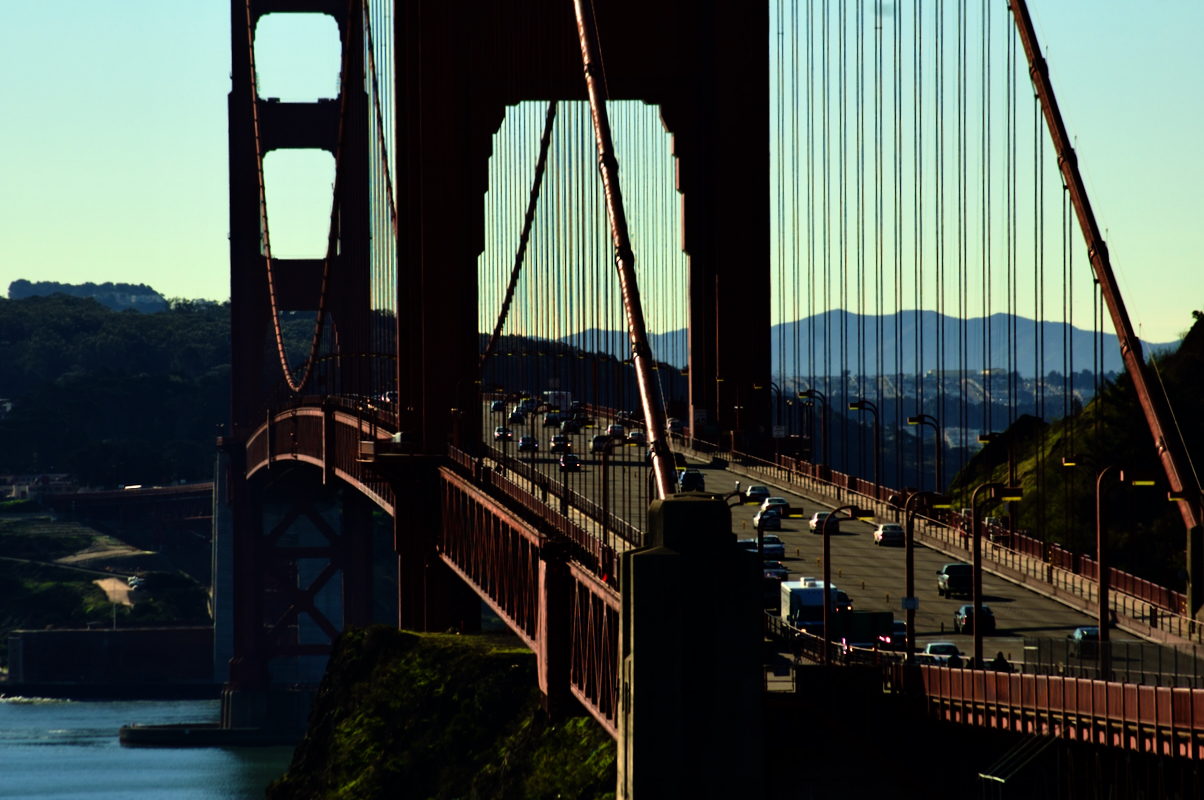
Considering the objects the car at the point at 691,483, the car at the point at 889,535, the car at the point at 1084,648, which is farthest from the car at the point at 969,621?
the car at the point at 889,535

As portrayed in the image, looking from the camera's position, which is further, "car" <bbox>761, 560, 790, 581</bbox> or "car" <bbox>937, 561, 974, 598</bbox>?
"car" <bbox>761, 560, 790, 581</bbox>

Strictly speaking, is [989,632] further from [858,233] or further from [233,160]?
[233,160]

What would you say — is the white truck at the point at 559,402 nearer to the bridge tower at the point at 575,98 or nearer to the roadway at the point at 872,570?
the roadway at the point at 872,570

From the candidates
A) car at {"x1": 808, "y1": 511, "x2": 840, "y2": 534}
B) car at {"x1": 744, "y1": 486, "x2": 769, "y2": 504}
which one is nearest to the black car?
car at {"x1": 808, "y1": 511, "x2": 840, "y2": 534}

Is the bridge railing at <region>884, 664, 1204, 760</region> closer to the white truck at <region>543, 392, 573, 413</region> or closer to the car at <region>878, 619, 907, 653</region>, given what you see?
the car at <region>878, 619, 907, 653</region>

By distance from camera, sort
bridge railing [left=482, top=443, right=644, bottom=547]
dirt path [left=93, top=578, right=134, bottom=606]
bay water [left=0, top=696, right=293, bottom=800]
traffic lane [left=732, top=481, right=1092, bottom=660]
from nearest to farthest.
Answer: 1. bridge railing [left=482, top=443, right=644, bottom=547]
2. traffic lane [left=732, top=481, right=1092, bottom=660]
3. bay water [left=0, top=696, right=293, bottom=800]
4. dirt path [left=93, top=578, right=134, bottom=606]

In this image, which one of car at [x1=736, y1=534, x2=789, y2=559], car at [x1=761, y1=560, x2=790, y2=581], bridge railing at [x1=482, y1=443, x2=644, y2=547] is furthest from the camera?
car at [x1=736, y1=534, x2=789, y2=559]

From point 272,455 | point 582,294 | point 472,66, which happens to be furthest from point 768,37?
point 272,455

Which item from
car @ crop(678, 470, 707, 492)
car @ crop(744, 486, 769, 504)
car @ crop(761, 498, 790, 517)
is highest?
car @ crop(678, 470, 707, 492)
